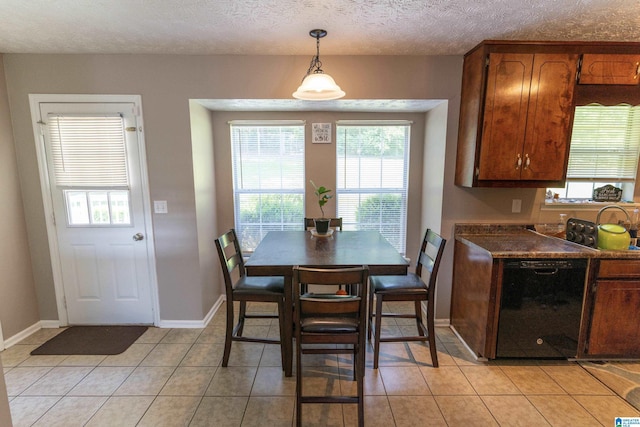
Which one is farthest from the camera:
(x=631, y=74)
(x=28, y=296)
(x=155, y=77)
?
(x=28, y=296)

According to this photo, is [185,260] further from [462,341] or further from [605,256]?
[605,256]

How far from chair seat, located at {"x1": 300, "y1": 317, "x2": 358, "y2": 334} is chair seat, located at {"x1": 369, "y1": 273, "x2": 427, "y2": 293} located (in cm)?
59

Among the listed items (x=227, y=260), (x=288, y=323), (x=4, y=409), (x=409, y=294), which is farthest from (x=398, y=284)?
(x=4, y=409)

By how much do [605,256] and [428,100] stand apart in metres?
1.76

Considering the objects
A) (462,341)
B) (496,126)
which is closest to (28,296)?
(462,341)

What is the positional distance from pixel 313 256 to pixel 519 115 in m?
1.91

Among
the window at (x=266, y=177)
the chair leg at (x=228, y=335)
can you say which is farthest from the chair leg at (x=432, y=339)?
the window at (x=266, y=177)

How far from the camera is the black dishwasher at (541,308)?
7.07 ft

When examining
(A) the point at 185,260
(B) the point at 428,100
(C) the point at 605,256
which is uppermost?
(B) the point at 428,100

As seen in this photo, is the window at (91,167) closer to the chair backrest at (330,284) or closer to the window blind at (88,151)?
the window blind at (88,151)

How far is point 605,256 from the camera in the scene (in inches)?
84.2

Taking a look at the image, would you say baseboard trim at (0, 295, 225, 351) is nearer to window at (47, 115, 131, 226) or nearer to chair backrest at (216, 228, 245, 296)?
chair backrest at (216, 228, 245, 296)

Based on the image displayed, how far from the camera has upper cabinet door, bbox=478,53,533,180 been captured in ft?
7.41

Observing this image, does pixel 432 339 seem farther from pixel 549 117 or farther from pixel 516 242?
pixel 549 117
